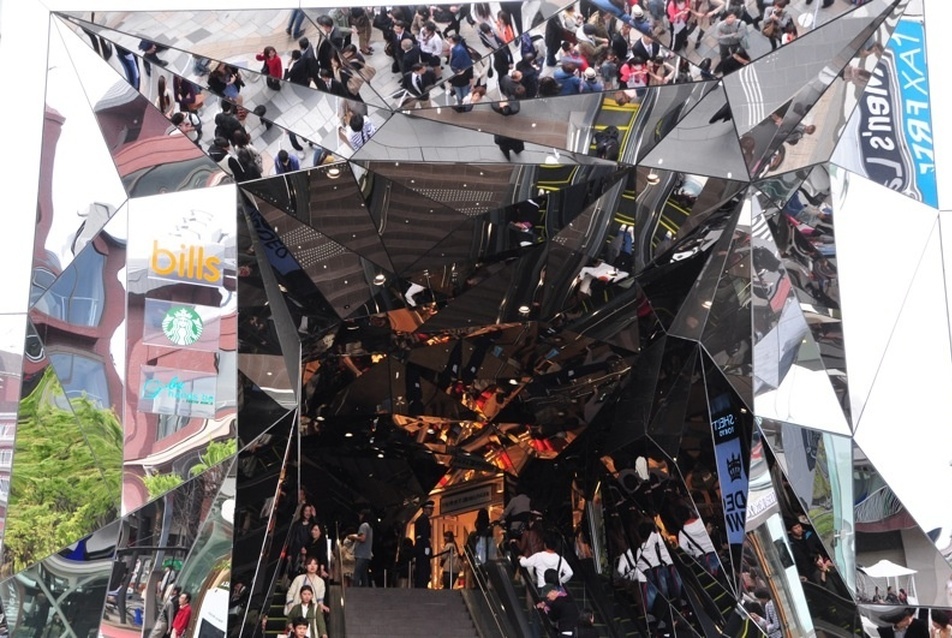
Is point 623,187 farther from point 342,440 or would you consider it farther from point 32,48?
point 342,440

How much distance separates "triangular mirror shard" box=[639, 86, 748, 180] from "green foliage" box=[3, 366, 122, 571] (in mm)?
5545

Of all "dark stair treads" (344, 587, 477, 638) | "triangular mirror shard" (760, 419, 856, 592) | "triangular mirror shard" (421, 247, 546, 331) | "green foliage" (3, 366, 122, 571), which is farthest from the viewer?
"dark stair treads" (344, 587, 477, 638)

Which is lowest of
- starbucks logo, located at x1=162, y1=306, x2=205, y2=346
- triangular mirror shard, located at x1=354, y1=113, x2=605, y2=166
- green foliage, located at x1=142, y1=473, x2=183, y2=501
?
green foliage, located at x1=142, y1=473, x2=183, y2=501

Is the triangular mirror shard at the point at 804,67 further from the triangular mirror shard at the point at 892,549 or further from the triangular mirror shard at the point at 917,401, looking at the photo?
the triangular mirror shard at the point at 892,549

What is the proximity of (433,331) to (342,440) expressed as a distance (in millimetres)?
4564

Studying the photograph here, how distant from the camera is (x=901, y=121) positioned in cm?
1100

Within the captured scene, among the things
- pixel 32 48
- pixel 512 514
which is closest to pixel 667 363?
pixel 512 514

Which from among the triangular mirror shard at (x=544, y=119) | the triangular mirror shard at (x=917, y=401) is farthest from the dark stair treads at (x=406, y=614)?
the triangular mirror shard at (x=544, y=119)

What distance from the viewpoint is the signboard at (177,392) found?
34.8ft

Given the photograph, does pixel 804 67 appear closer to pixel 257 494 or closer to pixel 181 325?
pixel 181 325

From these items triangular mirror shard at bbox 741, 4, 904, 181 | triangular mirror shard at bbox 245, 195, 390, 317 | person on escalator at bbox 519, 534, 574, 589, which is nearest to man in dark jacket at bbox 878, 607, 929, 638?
triangular mirror shard at bbox 741, 4, 904, 181

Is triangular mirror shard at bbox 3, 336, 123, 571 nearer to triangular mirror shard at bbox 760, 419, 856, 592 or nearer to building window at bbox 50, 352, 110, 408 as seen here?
building window at bbox 50, 352, 110, 408

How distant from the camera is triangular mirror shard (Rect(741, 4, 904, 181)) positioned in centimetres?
1093

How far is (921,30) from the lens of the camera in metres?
11.1
